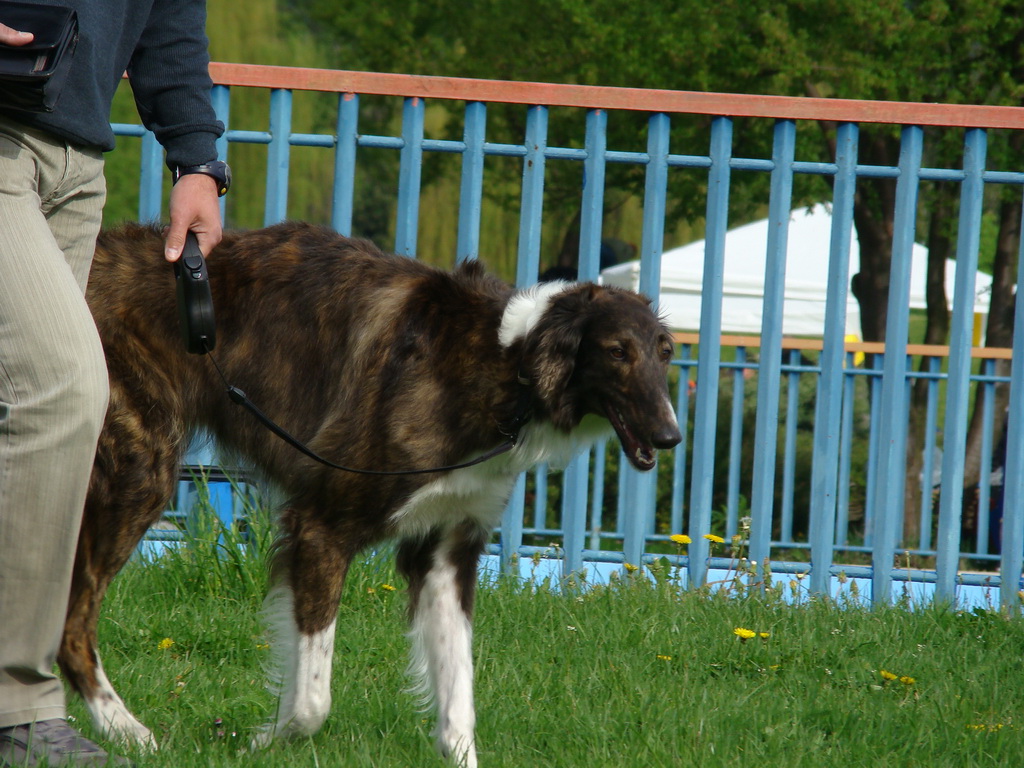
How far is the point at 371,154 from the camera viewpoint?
2123 cm

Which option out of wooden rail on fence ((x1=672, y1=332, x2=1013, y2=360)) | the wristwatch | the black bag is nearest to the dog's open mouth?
the wristwatch

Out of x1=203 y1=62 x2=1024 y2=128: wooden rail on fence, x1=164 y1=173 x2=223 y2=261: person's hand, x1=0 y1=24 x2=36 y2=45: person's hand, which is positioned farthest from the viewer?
x1=203 y1=62 x2=1024 y2=128: wooden rail on fence

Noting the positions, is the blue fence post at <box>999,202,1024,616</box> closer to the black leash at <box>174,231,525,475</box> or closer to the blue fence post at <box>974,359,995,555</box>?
the blue fence post at <box>974,359,995,555</box>

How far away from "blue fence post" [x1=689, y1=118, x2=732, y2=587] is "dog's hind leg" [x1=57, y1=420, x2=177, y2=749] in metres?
2.70

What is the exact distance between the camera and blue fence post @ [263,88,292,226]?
5.36 metres

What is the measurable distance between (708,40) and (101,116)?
868cm

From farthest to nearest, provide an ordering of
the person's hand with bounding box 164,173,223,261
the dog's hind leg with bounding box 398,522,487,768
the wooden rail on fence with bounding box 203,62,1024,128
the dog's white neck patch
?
the wooden rail on fence with bounding box 203,62,1024,128 → the dog's white neck patch → the dog's hind leg with bounding box 398,522,487,768 → the person's hand with bounding box 164,173,223,261

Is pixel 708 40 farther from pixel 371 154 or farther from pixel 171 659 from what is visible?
pixel 371 154

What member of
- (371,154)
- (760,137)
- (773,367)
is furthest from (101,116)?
(371,154)

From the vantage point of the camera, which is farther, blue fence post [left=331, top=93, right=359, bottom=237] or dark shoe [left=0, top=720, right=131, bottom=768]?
blue fence post [left=331, top=93, right=359, bottom=237]

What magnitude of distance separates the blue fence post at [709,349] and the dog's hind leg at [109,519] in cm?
270

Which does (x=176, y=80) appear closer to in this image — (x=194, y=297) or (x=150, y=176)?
(x=194, y=297)

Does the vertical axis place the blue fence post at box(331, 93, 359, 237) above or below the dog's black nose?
above

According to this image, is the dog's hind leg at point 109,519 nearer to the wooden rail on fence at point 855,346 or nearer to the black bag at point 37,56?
the black bag at point 37,56
